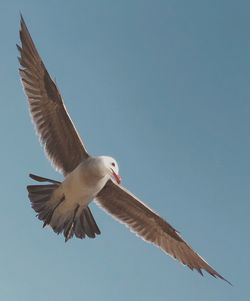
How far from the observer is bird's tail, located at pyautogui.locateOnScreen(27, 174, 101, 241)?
1214 cm

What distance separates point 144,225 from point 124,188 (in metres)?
1.08

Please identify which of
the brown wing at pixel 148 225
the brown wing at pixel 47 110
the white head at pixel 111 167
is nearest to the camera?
the white head at pixel 111 167

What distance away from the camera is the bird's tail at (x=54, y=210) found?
478 inches

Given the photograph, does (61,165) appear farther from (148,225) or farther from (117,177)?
(148,225)

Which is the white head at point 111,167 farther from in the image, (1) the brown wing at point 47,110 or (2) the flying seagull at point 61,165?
(1) the brown wing at point 47,110

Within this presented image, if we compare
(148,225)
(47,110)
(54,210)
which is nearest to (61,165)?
(54,210)

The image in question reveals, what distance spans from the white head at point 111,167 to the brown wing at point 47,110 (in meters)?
0.55

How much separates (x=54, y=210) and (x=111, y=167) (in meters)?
1.30

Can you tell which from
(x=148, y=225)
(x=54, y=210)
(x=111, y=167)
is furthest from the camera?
(x=148, y=225)

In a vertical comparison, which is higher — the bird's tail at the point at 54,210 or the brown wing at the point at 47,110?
the brown wing at the point at 47,110

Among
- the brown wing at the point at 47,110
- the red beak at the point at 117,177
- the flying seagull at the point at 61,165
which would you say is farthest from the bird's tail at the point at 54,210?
the red beak at the point at 117,177

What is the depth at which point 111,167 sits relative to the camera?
12047mm

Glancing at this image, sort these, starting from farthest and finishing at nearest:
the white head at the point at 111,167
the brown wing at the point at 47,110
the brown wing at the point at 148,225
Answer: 1. the brown wing at the point at 148,225
2. the brown wing at the point at 47,110
3. the white head at the point at 111,167

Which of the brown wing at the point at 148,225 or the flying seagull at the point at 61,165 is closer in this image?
the flying seagull at the point at 61,165
